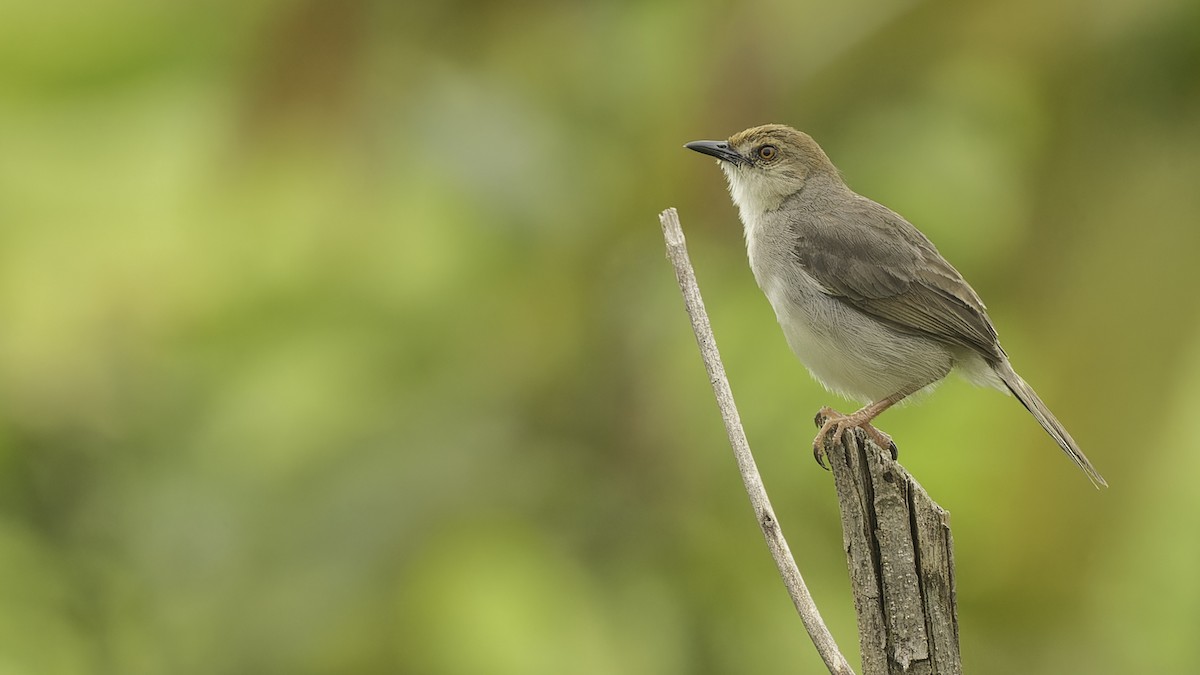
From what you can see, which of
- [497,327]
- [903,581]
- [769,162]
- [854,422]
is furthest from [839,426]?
[497,327]

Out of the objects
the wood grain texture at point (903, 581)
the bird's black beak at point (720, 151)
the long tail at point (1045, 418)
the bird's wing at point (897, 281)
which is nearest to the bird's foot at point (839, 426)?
the bird's wing at point (897, 281)

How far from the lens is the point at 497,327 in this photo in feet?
20.2

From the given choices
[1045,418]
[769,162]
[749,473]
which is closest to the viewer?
[749,473]

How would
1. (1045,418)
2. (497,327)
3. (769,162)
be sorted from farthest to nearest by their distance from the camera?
1. (497,327)
2. (769,162)
3. (1045,418)

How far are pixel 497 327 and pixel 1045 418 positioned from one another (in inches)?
110

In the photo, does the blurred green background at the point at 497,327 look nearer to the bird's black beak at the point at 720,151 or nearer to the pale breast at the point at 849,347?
the bird's black beak at the point at 720,151

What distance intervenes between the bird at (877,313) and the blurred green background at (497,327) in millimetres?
1075

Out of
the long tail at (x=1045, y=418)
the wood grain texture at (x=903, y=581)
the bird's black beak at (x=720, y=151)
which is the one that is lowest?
the wood grain texture at (x=903, y=581)

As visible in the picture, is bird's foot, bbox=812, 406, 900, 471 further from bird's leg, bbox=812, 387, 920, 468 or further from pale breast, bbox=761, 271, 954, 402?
pale breast, bbox=761, 271, 954, 402

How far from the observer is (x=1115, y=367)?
507cm

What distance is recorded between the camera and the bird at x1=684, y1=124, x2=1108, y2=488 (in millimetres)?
4199

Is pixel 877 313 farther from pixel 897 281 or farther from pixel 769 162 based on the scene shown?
pixel 769 162

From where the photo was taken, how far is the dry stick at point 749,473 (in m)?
2.67

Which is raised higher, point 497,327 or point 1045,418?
point 1045,418
